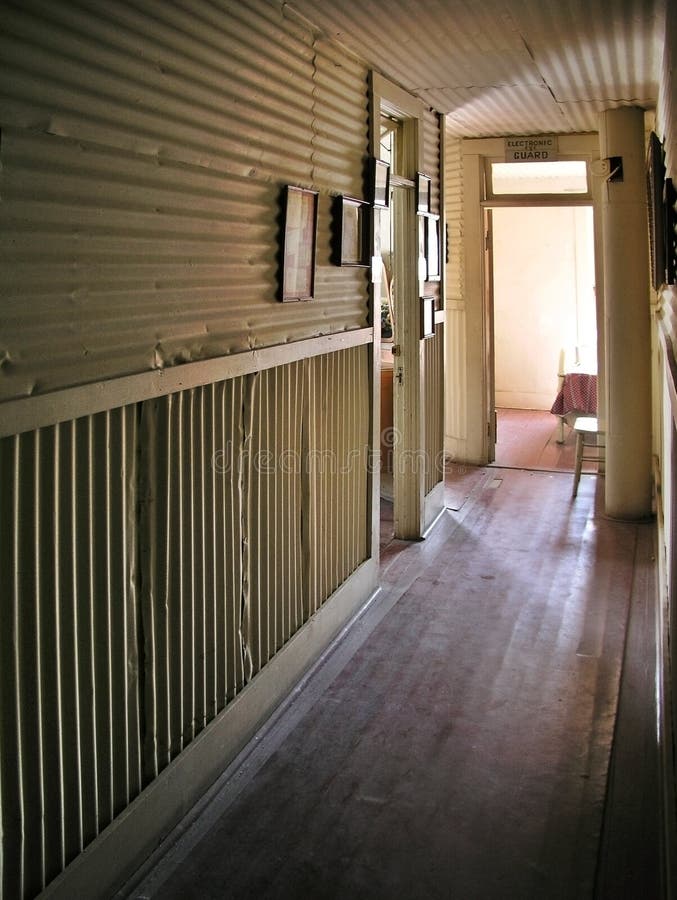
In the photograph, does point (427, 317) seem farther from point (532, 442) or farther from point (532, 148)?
point (532, 442)

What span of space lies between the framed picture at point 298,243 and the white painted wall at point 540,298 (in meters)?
7.72

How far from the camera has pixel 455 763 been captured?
3.61 m

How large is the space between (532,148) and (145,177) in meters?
6.24

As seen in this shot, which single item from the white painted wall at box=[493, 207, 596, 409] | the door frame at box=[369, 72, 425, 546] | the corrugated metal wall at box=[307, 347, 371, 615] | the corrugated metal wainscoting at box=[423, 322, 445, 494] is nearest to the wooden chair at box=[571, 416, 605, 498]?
the corrugated metal wainscoting at box=[423, 322, 445, 494]

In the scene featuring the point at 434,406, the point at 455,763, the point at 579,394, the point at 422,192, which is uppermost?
the point at 422,192

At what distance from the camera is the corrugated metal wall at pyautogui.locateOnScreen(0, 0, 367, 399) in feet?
7.63

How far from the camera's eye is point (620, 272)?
6.93m

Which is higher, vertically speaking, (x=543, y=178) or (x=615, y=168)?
(x=543, y=178)

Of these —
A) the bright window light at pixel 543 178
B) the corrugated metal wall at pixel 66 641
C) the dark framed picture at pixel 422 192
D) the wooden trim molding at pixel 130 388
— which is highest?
the bright window light at pixel 543 178

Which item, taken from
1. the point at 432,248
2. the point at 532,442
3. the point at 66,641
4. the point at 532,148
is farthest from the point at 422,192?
the point at 66,641

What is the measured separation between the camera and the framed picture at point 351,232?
15.0 feet

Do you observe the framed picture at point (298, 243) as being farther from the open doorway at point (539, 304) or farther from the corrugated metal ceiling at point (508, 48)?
the open doorway at point (539, 304)

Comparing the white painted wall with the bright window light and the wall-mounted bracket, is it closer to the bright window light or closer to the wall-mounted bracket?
the bright window light

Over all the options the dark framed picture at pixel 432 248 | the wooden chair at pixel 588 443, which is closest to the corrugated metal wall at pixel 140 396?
the dark framed picture at pixel 432 248
